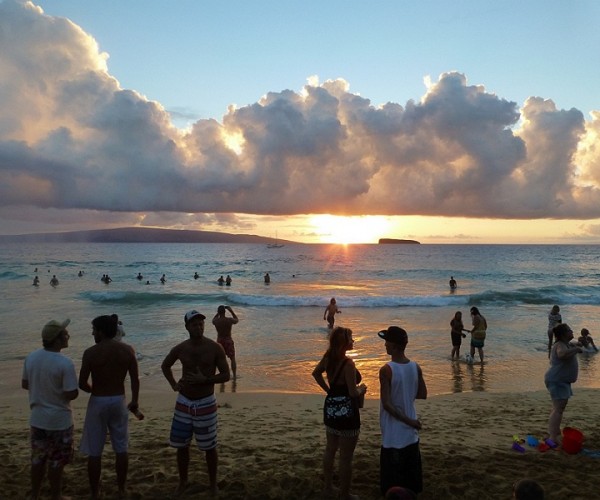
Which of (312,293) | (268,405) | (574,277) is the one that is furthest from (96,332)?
(574,277)

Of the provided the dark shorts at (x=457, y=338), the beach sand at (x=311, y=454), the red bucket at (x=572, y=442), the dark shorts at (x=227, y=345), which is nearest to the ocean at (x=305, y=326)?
the dark shorts at (x=457, y=338)

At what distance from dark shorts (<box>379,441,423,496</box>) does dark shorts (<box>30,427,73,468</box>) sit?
3.14m

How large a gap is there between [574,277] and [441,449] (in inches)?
2658

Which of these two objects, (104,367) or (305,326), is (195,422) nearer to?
(104,367)

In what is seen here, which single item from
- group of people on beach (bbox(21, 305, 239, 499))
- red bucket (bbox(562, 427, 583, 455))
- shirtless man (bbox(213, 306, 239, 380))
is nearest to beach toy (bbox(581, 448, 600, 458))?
red bucket (bbox(562, 427, 583, 455))

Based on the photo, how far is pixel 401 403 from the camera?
187 inches

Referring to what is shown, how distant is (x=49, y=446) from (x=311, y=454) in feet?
11.1

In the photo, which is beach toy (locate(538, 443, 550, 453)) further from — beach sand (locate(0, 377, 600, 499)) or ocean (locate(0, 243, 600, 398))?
ocean (locate(0, 243, 600, 398))

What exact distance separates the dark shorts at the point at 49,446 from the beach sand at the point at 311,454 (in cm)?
74

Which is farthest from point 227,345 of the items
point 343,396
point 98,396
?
point 343,396

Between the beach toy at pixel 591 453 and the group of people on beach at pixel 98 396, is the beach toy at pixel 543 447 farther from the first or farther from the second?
the group of people on beach at pixel 98 396

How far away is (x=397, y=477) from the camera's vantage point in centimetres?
488

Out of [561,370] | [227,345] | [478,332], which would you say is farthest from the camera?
[478,332]

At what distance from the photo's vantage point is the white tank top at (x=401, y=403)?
4707 mm
